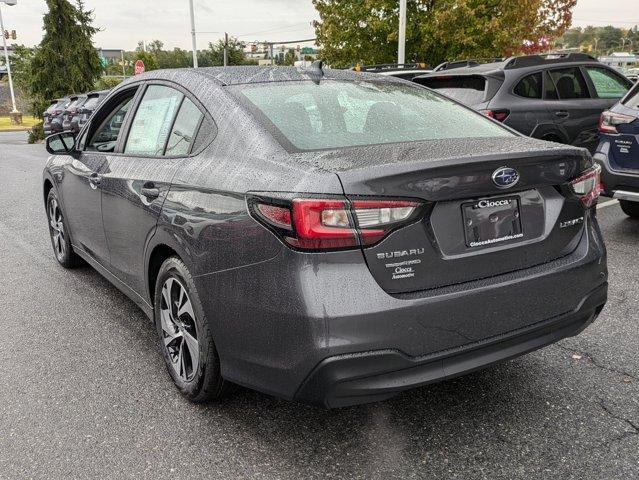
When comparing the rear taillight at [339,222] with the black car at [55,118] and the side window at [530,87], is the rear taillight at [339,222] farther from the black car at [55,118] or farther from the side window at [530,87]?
the black car at [55,118]

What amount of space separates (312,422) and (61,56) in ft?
112

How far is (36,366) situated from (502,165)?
2794 mm

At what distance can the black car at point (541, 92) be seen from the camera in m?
7.33

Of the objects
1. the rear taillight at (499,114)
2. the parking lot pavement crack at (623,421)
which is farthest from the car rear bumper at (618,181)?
the parking lot pavement crack at (623,421)

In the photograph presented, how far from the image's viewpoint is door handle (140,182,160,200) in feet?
10.00

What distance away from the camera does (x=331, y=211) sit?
6.95ft

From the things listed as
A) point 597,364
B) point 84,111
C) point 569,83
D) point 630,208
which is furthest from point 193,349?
point 84,111

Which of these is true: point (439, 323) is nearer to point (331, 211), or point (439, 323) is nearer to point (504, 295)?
point (504, 295)

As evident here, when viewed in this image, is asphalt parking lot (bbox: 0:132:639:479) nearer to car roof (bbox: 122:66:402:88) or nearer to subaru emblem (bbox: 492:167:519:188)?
subaru emblem (bbox: 492:167:519:188)

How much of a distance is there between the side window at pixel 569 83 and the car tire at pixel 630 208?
1815mm

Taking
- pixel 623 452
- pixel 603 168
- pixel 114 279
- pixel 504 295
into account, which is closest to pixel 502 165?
pixel 504 295

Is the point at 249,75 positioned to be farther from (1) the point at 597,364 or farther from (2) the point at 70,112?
(2) the point at 70,112

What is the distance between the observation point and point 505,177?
2357 mm

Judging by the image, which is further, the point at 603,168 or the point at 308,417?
the point at 603,168
